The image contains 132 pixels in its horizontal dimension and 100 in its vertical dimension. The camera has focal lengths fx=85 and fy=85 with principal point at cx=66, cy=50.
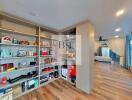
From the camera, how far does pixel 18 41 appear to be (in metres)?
2.62

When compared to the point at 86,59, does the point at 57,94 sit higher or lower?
lower

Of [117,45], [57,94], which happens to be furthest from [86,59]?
[117,45]

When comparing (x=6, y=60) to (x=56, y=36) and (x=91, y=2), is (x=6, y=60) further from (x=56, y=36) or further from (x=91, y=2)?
(x=91, y=2)

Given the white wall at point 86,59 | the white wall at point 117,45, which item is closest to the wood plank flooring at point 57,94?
the white wall at point 86,59

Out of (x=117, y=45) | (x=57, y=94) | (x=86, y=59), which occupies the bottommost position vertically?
(x=57, y=94)

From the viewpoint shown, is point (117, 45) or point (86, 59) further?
point (117, 45)

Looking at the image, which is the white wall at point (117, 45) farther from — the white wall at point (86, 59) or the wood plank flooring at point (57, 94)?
the wood plank flooring at point (57, 94)

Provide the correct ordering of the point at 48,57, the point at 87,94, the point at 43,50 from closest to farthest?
the point at 87,94, the point at 43,50, the point at 48,57

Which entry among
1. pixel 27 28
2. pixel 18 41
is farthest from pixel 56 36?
pixel 18 41

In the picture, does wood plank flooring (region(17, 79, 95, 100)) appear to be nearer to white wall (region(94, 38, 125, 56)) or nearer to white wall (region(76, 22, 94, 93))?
white wall (region(76, 22, 94, 93))

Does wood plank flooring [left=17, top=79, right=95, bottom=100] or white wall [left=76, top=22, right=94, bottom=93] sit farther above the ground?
white wall [left=76, top=22, right=94, bottom=93]

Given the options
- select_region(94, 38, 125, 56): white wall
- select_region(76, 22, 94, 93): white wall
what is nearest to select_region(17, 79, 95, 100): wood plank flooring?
select_region(76, 22, 94, 93): white wall

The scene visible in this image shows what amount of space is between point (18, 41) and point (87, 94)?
8.66ft

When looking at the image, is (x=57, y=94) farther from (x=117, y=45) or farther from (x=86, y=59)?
(x=117, y=45)
